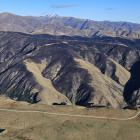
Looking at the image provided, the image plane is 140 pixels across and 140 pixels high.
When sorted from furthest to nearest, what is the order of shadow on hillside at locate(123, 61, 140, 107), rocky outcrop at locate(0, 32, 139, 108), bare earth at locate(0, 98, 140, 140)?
shadow on hillside at locate(123, 61, 140, 107) → rocky outcrop at locate(0, 32, 139, 108) → bare earth at locate(0, 98, 140, 140)

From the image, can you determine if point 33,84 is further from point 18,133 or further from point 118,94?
point 18,133

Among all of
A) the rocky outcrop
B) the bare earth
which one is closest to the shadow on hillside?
the rocky outcrop

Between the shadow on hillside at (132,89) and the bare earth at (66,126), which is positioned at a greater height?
the bare earth at (66,126)

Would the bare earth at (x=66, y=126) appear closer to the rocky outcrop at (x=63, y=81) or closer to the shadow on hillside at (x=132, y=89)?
the rocky outcrop at (x=63, y=81)

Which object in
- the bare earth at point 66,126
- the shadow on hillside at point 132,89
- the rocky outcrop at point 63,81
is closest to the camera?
the bare earth at point 66,126

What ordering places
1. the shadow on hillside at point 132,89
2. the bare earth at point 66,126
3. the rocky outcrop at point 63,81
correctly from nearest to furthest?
1. the bare earth at point 66,126
2. the rocky outcrop at point 63,81
3. the shadow on hillside at point 132,89

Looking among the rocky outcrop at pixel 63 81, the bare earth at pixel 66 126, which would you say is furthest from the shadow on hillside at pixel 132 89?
the bare earth at pixel 66 126

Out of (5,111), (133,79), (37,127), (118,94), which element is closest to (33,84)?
(118,94)

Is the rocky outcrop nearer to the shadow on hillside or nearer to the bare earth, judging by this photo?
the shadow on hillside
